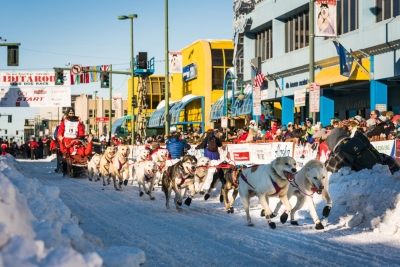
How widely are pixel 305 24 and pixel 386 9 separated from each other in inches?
301

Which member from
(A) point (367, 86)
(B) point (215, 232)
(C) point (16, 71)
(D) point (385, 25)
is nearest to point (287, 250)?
(B) point (215, 232)

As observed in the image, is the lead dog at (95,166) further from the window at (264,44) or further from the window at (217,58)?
the window at (217,58)

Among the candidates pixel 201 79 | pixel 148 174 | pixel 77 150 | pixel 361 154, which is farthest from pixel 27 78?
pixel 361 154

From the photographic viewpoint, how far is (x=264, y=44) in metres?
37.0

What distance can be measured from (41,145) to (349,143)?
47825mm

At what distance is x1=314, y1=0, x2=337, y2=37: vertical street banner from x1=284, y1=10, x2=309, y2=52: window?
11940 millimetres

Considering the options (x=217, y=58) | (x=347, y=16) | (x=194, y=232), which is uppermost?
(x=217, y=58)

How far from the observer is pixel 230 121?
44562mm

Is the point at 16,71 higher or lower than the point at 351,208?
higher

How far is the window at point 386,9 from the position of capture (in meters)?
23.5

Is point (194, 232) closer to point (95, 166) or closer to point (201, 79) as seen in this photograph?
point (95, 166)

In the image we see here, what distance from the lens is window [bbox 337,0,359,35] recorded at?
26.6 m

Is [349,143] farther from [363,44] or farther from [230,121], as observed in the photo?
[230,121]

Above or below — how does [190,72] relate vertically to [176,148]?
above
